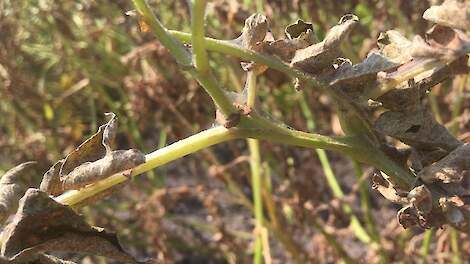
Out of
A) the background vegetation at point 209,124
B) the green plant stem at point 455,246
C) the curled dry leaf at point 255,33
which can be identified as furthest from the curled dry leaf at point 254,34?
the green plant stem at point 455,246

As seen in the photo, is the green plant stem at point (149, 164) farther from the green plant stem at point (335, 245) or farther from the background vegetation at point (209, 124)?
the green plant stem at point (335, 245)

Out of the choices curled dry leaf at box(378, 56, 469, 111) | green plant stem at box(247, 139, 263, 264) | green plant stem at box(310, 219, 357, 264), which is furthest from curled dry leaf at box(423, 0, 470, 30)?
green plant stem at box(310, 219, 357, 264)

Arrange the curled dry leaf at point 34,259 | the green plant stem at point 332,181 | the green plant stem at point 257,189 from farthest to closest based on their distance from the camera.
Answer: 1. the green plant stem at point 332,181
2. the green plant stem at point 257,189
3. the curled dry leaf at point 34,259

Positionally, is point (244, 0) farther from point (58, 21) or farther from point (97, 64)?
point (97, 64)

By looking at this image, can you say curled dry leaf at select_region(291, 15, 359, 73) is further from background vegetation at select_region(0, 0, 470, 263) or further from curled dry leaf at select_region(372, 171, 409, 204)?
background vegetation at select_region(0, 0, 470, 263)

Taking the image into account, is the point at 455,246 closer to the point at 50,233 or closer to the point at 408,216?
the point at 408,216
